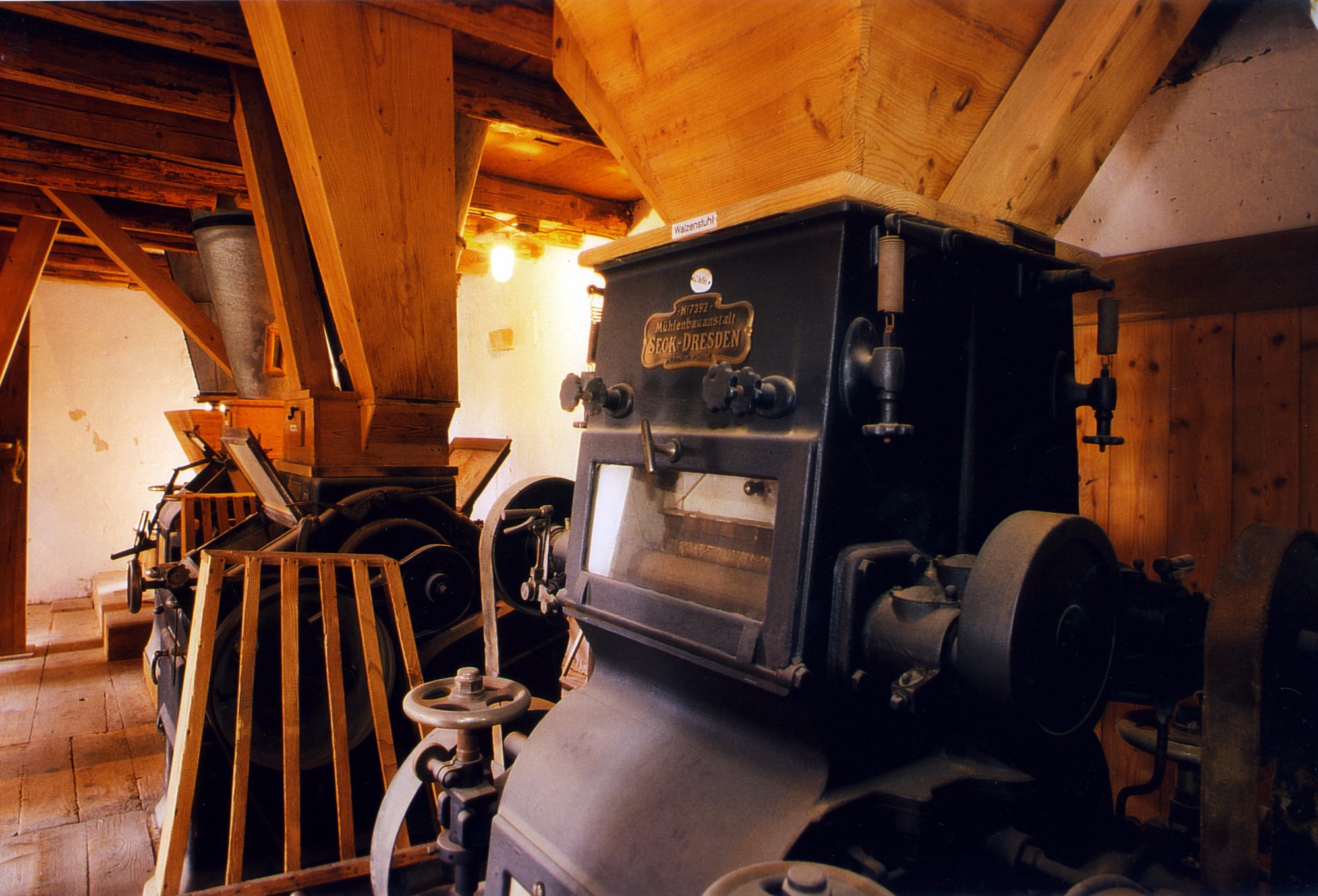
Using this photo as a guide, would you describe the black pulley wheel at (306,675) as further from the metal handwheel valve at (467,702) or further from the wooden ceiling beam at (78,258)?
the wooden ceiling beam at (78,258)

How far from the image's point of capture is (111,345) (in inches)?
343

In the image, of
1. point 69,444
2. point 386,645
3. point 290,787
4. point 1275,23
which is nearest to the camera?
point 1275,23

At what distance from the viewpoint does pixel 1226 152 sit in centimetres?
248

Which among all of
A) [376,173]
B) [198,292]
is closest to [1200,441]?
[376,173]

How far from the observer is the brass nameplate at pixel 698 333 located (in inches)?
70.5

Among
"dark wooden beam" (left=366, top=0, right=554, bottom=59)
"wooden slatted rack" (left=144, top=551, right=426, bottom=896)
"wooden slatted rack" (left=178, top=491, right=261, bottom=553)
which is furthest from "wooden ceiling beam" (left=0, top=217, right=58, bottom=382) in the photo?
"dark wooden beam" (left=366, top=0, right=554, bottom=59)

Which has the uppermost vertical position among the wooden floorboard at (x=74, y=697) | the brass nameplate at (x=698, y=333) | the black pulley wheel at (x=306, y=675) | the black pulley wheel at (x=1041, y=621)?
the brass nameplate at (x=698, y=333)

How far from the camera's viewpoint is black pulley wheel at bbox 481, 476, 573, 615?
261cm

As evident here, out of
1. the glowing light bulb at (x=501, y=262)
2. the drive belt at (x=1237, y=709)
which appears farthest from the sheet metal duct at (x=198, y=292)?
the drive belt at (x=1237, y=709)

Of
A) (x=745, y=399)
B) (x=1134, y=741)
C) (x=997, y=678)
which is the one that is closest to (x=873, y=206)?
(x=745, y=399)

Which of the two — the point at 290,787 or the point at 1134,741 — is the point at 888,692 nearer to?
the point at 1134,741

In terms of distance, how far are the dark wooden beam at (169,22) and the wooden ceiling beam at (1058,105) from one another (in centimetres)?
323

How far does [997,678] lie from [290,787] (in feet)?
7.13

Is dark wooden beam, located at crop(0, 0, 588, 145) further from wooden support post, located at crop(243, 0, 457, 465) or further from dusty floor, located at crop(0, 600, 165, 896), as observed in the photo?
dusty floor, located at crop(0, 600, 165, 896)
